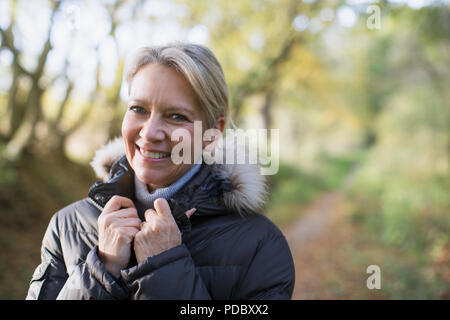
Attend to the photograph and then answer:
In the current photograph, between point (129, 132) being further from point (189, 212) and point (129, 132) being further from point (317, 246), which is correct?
point (317, 246)

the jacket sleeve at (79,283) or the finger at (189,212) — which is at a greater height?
the finger at (189,212)

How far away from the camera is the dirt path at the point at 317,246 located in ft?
21.7

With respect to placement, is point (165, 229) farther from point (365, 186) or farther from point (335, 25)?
point (365, 186)

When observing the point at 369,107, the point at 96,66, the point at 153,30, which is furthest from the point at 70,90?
the point at 369,107

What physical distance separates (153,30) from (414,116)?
406 inches

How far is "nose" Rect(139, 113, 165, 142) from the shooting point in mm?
1624

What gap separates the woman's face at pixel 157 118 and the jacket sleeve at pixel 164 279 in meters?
0.49

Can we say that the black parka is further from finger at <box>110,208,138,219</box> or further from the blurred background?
the blurred background

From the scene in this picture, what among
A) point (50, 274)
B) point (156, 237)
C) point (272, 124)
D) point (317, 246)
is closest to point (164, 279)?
point (156, 237)

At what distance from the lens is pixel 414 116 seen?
1280 cm

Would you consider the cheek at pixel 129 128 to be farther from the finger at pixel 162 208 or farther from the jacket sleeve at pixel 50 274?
the jacket sleeve at pixel 50 274

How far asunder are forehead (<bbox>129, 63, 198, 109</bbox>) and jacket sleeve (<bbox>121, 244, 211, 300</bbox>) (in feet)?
2.36

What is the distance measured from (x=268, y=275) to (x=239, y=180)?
1.66 feet

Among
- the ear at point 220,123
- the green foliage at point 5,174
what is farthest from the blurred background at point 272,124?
the ear at point 220,123
